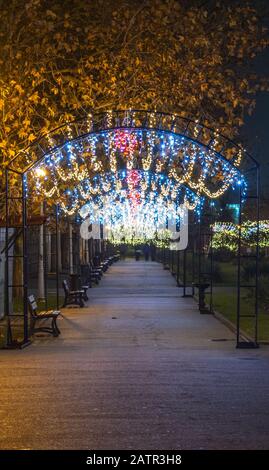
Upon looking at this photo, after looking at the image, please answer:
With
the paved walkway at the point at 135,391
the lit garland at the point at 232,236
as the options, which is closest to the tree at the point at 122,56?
the paved walkway at the point at 135,391

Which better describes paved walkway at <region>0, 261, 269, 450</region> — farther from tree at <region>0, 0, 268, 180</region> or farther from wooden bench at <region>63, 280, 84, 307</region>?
wooden bench at <region>63, 280, 84, 307</region>

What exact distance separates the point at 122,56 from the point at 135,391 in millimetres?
8440

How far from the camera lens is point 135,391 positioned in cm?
1097

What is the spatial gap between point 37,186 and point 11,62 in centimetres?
440

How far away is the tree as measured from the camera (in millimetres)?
16797

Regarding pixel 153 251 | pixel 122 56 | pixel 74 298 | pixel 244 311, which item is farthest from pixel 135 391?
pixel 153 251

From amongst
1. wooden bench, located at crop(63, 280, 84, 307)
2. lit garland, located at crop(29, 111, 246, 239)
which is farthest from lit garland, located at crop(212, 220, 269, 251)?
wooden bench, located at crop(63, 280, 84, 307)

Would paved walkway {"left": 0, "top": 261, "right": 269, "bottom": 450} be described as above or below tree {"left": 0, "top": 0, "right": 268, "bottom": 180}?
below

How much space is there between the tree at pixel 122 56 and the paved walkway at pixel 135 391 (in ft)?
14.7

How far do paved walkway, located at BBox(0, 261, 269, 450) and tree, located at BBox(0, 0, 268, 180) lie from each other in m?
4.49

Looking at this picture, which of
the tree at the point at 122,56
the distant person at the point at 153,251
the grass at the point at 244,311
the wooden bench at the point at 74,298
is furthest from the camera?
the distant person at the point at 153,251

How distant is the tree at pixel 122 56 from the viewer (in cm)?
1680

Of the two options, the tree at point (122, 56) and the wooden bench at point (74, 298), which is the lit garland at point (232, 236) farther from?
the tree at point (122, 56)

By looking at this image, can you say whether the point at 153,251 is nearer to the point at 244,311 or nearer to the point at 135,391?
the point at 244,311
